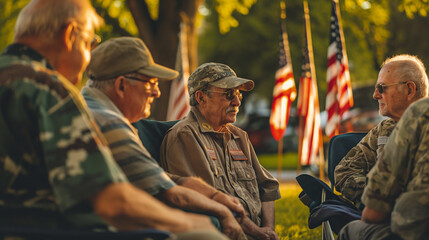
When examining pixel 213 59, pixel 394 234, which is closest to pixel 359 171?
pixel 394 234

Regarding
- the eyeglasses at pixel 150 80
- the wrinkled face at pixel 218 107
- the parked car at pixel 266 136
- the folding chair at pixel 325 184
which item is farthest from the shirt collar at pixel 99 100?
the parked car at pixel 266 136

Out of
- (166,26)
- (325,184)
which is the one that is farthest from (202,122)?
(166,26)

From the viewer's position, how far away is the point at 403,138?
2.53 metres

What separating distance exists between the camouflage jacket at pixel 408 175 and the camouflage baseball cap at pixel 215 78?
1542 mm

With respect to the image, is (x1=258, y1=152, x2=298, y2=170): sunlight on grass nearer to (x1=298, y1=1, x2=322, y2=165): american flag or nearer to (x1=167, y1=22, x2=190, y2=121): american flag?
(x1=298, y1=1, x2=322, y2=165): american flag

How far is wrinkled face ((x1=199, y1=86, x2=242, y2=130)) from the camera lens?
13.0 feet

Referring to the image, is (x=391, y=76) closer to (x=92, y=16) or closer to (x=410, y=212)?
(x=410, y=212)

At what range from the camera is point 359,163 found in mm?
3857

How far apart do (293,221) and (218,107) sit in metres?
2.79

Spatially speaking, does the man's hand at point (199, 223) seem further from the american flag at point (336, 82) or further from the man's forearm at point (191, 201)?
the american flag at point (336, 82)

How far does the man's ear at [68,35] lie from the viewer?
199cm

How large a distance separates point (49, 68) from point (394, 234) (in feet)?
6.12

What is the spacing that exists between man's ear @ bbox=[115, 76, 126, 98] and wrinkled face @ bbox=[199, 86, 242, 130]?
1.33 meters

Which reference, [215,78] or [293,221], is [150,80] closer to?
[215,78]
